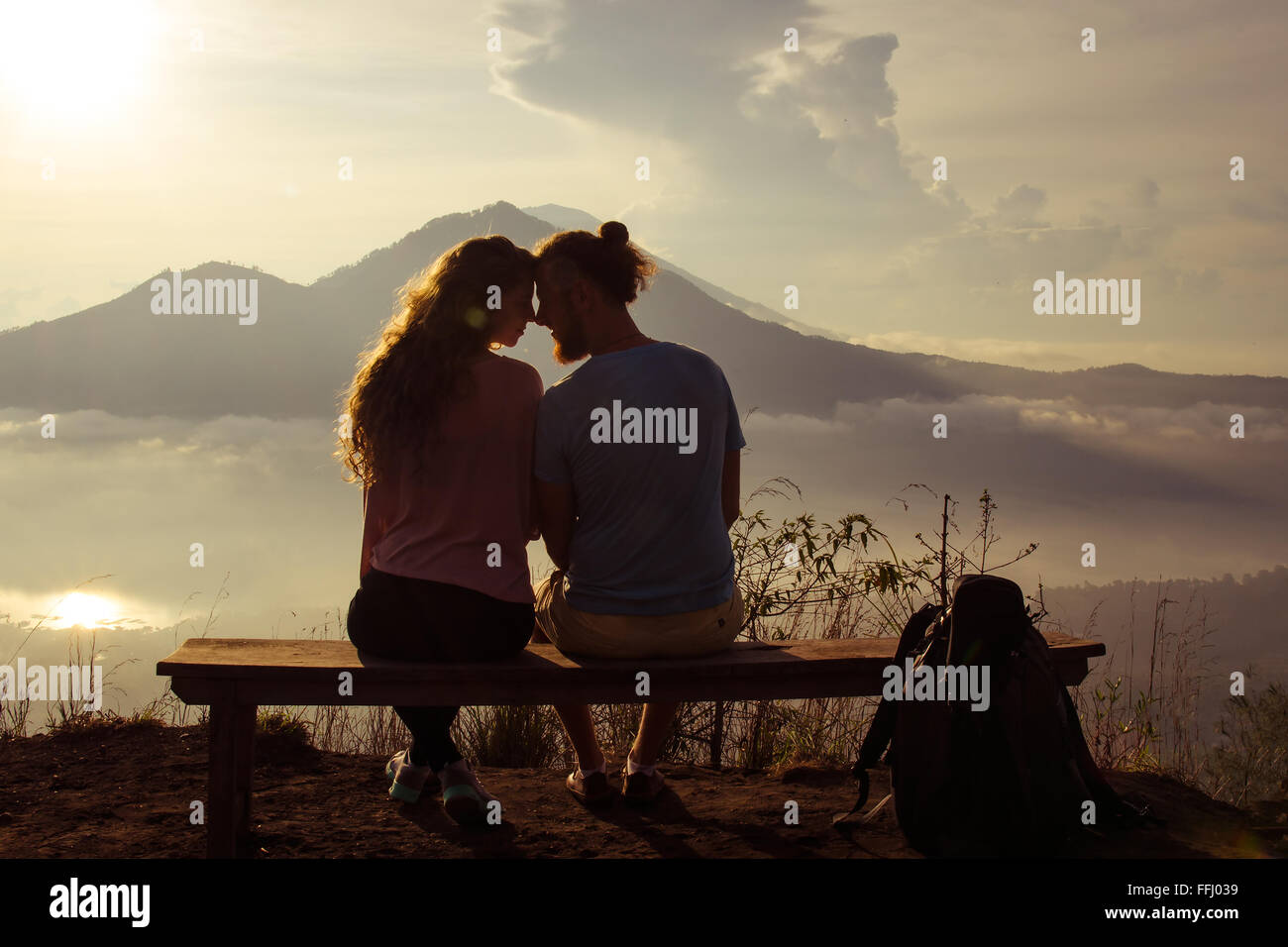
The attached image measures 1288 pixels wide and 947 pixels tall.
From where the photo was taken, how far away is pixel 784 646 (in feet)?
12.8

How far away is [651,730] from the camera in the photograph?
4.14 meters

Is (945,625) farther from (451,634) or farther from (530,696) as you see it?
(451,634)

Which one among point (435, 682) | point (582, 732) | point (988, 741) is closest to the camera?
point (988, 741)

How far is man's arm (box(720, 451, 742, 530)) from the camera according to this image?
390 cm

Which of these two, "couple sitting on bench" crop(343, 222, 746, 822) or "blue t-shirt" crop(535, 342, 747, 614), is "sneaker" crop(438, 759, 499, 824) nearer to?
"couple sitting on bench" crop(343, 222, 746, 822)

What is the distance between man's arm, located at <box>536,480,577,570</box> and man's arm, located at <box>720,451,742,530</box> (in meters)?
0.57

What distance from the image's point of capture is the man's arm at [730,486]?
390 centimetres

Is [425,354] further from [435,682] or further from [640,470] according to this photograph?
[435,682]

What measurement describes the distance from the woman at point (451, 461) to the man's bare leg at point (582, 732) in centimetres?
43

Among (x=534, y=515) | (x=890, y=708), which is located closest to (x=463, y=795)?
(x=534, y=515)

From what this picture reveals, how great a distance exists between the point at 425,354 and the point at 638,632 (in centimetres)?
115

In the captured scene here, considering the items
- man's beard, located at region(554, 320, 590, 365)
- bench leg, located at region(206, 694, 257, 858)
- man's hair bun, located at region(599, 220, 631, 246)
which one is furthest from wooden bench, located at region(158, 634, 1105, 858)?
man's hair bun, located at region(599, 220, 631, 246)

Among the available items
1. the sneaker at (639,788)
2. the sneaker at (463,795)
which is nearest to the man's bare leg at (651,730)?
the sneaker at (639,788)
